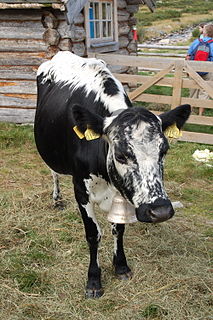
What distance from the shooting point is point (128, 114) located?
3.08 metres

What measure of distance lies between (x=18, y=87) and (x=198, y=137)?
3.63 meters

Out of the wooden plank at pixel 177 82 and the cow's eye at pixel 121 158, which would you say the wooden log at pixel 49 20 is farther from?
the cow's eye at pixel 121 158

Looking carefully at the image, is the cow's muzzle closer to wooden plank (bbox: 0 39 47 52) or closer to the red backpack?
wooden plank (bbox: 0 39 47 52)

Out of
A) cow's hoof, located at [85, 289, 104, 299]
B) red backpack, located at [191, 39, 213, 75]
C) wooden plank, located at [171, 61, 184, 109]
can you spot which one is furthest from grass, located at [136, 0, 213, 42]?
cow's hoof, located at [85, 289, 104, 299]

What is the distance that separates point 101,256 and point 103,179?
1095 mm

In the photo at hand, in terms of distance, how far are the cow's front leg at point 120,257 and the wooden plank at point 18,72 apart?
556 centimetres

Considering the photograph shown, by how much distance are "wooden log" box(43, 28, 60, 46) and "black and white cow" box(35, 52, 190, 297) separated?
3.36m

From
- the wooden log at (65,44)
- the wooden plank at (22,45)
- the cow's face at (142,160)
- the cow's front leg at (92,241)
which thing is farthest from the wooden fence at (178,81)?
the cow's face at (142,160)

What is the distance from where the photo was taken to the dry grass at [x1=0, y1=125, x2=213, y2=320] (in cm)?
354

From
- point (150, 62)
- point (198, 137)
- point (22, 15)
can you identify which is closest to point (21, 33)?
point (22, 15)

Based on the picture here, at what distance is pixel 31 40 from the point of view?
8.73 m

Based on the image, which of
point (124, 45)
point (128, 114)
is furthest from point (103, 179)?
point (124, 45)

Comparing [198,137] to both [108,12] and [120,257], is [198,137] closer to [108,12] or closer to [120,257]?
[108,12]

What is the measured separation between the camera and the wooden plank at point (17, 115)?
9117mm
